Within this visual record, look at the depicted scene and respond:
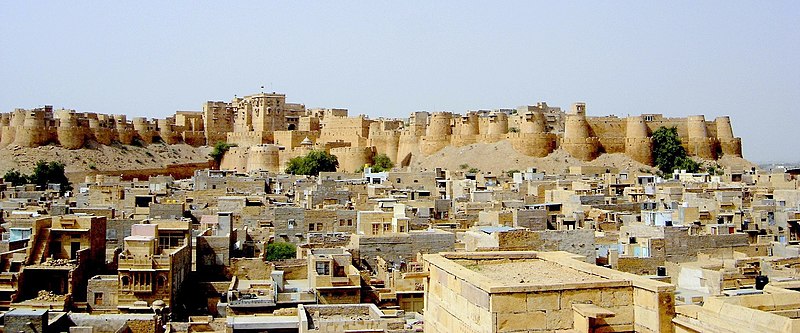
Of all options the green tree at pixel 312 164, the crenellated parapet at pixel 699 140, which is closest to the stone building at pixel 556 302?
the green tree at pixel 312 164

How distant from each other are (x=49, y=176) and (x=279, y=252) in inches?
1144

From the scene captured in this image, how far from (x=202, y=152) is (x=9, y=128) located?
45.3 ft

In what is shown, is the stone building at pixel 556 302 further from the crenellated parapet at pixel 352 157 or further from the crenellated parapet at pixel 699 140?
the crenellated parapet at pixel 699 140

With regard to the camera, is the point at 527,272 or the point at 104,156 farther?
the point at 104,156

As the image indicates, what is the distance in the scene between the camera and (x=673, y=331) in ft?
13.9

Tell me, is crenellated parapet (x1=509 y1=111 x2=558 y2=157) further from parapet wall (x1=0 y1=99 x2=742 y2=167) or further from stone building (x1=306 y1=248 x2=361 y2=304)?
stone building (x1=306 y1=248 x2=361 y2=304)

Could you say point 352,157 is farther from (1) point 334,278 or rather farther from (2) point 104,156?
(1) point 334,278

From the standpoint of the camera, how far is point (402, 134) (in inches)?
2280

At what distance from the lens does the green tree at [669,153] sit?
51250 mm

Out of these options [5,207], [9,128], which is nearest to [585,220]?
[5,207]

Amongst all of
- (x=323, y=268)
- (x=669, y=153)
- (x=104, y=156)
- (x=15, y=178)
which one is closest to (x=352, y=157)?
(x=104, y=156)

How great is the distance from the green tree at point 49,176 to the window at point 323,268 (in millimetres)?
30109

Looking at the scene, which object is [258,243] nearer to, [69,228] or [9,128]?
[69,228]

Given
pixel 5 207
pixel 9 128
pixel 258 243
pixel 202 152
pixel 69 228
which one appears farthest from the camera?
pixel 202 152
